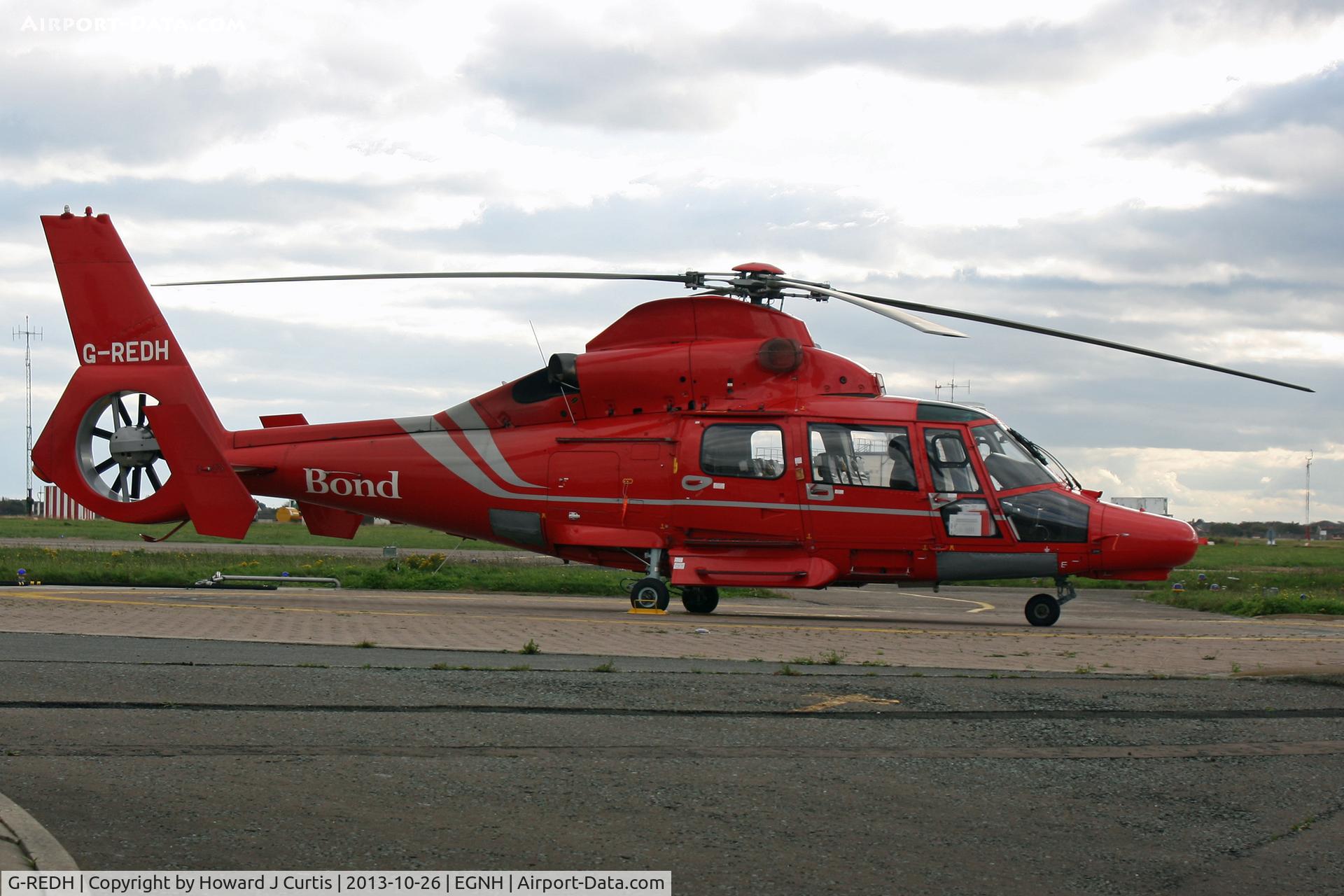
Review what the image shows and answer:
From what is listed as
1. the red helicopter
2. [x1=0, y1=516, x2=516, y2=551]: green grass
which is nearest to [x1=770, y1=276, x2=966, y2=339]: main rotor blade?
the red helicopter

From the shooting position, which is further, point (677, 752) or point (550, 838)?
point (677, 752)

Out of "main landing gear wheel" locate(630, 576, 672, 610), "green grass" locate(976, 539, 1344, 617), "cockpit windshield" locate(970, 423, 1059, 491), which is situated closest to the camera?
"cockpit windshield" locate(970, 423, 1059, 491)

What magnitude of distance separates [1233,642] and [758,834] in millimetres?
9590

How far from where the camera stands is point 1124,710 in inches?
308

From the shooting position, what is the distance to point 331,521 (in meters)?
19.2

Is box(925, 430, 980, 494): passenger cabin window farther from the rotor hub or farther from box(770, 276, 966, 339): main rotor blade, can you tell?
the rotor hub

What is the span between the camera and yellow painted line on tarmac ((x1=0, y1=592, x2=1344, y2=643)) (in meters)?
13.4

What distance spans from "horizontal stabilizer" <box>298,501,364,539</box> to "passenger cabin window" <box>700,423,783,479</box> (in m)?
→ 5.79

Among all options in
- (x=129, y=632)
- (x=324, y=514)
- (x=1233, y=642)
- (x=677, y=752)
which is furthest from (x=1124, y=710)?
(x=324, y=514)

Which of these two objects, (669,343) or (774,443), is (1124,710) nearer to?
(774,443)

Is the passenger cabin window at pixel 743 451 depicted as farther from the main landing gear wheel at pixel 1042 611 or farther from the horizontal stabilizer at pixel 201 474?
the horizontal stabilizer at pixel 201 474

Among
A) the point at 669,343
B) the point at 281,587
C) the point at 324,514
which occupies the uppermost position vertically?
the point at 669,343

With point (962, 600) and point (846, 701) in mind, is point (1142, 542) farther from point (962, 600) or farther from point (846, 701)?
point (846, 701)
